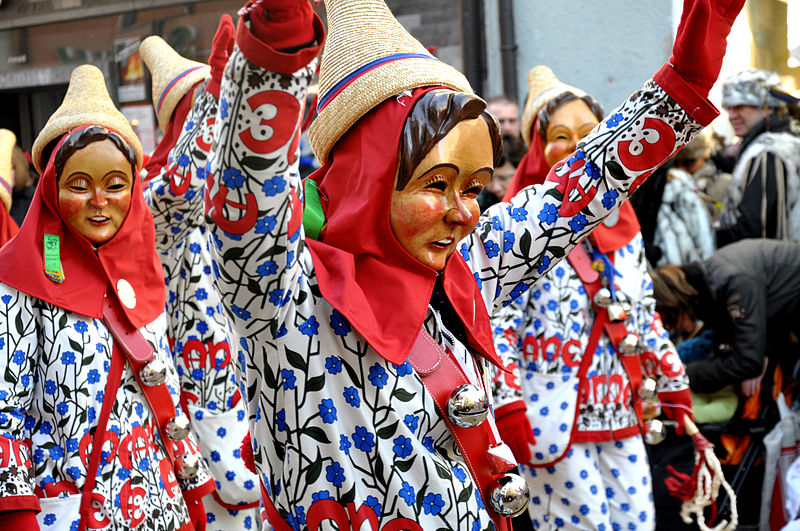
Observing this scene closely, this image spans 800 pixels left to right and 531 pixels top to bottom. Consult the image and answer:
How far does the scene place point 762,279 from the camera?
551 cm

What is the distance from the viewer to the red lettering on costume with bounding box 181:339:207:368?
14.7ft

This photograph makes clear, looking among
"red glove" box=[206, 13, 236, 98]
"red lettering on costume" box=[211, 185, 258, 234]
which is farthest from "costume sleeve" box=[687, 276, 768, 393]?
"red lettering on costume" box=[211, 185, 258, 234]

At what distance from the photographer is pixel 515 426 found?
380cm

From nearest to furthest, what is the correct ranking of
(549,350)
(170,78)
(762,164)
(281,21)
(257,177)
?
1. (281,21)
2. (257,177)
3. (549,350)
4. (170,78)
5. (762,164)

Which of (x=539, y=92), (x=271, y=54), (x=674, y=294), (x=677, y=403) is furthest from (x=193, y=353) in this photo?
(x=271, y=54)

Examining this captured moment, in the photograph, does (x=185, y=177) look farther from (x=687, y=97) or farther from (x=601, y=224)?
(x=687, y=97)

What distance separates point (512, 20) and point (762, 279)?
12.6 ft

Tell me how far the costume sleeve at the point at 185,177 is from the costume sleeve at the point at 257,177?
208 cm

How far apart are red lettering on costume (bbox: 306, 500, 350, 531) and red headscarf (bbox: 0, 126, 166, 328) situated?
1.51 metres

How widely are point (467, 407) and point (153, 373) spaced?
1.60 metres

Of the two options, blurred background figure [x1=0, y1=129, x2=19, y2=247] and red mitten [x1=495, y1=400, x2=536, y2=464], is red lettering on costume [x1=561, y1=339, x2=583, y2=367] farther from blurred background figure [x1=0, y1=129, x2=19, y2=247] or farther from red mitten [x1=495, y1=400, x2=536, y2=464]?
blurred background figure [x1=0, y1=129, x2=19, y2=247]

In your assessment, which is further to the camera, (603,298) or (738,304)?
(738,304)

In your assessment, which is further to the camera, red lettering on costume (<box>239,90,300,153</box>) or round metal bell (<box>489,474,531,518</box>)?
round metal bell (<box>489,474,531,518</box>)

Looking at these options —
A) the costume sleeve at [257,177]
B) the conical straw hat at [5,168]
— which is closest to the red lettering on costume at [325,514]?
the costume sleeve at [257,177]
